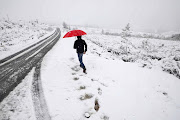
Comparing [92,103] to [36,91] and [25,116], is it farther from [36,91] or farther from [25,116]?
[36,91]

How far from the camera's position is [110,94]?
124 inches

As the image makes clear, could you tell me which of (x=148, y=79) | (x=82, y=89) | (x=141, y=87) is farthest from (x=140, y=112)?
(x=148, y=79)

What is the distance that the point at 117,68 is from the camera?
207 inches

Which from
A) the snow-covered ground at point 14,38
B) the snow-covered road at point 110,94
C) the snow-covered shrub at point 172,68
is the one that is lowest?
the snow-covered road at point 110,94

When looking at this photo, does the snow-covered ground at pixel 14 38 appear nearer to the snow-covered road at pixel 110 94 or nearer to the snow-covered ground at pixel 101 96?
the snow-covered ground at pixel 101 96

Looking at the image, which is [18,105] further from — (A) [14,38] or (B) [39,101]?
(A) [14,38]

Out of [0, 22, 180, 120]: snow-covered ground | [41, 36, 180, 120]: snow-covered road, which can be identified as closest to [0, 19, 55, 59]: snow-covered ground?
[0, 22, 180, 120]: snow-covered ground

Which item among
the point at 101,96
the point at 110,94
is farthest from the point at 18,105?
the point at 110,94

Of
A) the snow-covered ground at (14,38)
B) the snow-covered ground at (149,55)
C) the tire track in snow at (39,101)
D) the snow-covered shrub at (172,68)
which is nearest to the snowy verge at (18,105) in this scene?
the tire track in snow at (39,101)

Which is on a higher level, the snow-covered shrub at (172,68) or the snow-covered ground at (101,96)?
the snow-covered shrub at (172,68)

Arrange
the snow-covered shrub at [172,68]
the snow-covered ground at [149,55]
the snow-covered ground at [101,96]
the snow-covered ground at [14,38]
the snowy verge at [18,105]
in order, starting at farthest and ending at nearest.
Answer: the snow-covered ground at [14,38], the snow-covered ground at [149,55], the snow-covered shrub at [172,68], the snow-covered ground at [101,96], the snowy verge at [18,105]

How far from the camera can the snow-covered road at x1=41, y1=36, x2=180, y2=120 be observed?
2.49m

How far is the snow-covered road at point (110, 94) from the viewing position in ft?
8.16

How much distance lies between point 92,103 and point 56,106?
1075mm
